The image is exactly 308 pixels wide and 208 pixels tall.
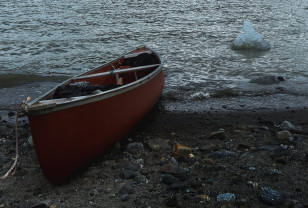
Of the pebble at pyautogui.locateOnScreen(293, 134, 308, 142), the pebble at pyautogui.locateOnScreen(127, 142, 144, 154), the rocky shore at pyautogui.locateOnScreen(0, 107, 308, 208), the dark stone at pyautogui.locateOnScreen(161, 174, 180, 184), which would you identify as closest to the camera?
the rocky shore at pyautogui.locateOnScreen(0, 107, 308, 208)

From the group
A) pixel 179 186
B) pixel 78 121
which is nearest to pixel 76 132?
pixel 78 121

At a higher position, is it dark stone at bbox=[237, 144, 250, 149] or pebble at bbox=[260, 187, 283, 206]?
pebble at bbox=[260, 187, 283, 206]

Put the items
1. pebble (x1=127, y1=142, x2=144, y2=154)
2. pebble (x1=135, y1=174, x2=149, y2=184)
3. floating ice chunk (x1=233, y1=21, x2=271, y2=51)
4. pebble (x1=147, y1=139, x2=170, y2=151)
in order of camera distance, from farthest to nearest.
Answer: floating ice chunk (x1=233, y1=21, x2=271, y2=51), pebble (x1=147, y1=139, x2=170, y2=151), pebble (x1=127, y1=142, x2=144, y2=154), pebble (x1=135, y1=174, x2=149, y2=184)

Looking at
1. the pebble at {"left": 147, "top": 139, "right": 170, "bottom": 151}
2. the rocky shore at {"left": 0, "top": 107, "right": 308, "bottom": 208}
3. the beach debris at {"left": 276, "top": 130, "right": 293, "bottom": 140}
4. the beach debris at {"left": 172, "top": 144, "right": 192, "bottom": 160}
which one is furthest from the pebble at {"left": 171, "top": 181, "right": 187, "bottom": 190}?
the beach debris at {"left": 276, "top": 130, "right": 293, "bottom": 140}

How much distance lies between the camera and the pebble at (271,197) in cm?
453

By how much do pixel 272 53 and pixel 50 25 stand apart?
13.5 meters

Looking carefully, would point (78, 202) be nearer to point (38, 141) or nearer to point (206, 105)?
point (38, 141)

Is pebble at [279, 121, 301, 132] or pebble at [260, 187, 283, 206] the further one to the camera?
pebble at [279, 121, 301, 132]

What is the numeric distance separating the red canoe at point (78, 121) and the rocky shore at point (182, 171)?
0.32 m

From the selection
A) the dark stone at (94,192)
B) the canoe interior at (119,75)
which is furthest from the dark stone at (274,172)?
the canoe interior at (119,75)

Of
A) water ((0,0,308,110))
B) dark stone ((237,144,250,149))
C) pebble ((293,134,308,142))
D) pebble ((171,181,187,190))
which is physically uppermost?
pebble ((171,181,187,190))

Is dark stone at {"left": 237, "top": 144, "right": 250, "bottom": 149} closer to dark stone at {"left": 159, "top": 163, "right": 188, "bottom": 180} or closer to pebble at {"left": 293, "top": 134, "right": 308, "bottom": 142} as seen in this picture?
pebble at {"left": 293, "top": 134, "right": 308, "bottom": 142}

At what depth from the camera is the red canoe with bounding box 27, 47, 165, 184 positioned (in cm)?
496

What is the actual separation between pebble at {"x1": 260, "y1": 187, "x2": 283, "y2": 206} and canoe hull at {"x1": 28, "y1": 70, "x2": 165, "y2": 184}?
2.84 meters
